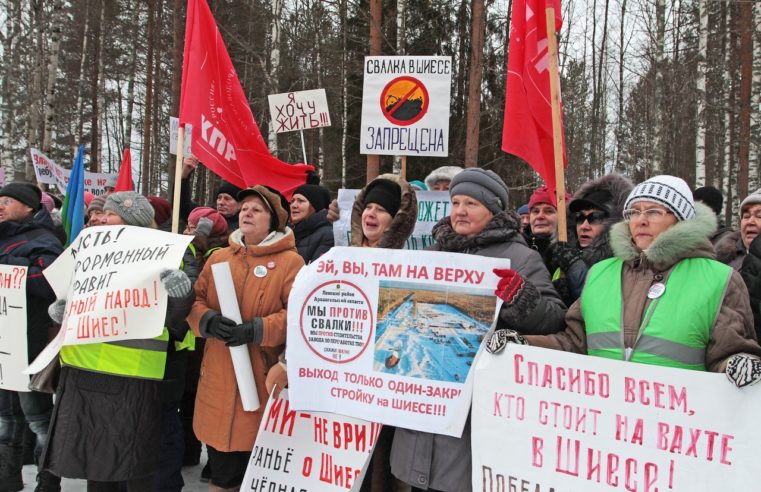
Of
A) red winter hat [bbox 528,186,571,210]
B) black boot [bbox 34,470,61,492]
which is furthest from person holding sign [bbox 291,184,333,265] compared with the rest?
black boot [bbox 34,470,61,492]

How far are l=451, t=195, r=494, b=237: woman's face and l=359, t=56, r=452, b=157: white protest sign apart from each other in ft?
10.4

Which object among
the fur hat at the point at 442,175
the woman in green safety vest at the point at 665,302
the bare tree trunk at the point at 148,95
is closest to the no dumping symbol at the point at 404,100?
the fur hat at the point at 442,175

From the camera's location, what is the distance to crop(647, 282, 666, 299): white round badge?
2408mm

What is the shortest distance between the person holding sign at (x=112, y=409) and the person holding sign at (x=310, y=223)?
1.71m

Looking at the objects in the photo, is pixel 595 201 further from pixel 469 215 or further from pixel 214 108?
pixel 214 108

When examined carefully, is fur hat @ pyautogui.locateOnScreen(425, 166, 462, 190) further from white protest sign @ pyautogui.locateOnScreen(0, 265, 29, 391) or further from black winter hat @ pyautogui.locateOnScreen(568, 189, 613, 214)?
white protest sign @ pyautogui.locateOnScreen(0, 265, 29, 391)

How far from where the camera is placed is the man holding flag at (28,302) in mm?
4098

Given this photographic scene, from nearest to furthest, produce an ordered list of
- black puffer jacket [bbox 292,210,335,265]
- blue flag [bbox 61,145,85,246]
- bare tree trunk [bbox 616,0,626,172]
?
blue flag [bbox 61,145,85,246], black puffer jacket [bbox 292,210,335,265], bare tree trunk [bbox 616,0,626,172]

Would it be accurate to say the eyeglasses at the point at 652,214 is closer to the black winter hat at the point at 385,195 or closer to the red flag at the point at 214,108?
the black winter hat at the point at 385,195

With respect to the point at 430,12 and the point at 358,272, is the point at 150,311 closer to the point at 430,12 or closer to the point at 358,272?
the point at 358,272

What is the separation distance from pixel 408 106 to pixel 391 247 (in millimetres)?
3109

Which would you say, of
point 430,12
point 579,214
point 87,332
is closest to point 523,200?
point 430,12

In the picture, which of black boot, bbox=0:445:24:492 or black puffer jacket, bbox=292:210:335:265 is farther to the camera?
black puffer jacket, bbox=292:210:335:265

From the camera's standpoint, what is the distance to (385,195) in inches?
144
